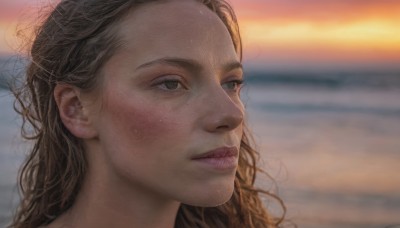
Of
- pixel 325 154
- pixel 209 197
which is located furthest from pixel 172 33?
pixel 325 154

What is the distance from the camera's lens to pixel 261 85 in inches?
935

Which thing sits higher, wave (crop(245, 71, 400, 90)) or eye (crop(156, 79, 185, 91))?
eye (crop(156, 79, 185, 91))

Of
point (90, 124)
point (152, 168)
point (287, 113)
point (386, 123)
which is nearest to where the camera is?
point (152, 168)

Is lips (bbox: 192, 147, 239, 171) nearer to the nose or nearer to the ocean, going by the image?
the nose

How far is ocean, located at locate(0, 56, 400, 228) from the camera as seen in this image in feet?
25.9

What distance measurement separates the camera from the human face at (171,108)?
3.08 m

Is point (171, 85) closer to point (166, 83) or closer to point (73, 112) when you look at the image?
point (166, 83)

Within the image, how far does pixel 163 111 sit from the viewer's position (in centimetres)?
312

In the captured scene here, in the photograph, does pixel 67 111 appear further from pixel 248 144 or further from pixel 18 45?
pixel 248 144

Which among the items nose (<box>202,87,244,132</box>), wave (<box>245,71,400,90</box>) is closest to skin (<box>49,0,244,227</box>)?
nose (<box>202,87,244,132</box>)

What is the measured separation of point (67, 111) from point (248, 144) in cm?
118

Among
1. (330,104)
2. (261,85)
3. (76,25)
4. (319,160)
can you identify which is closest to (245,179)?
(76,25)

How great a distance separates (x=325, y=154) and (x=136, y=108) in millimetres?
7488

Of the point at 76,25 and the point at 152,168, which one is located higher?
the point at 76,25
